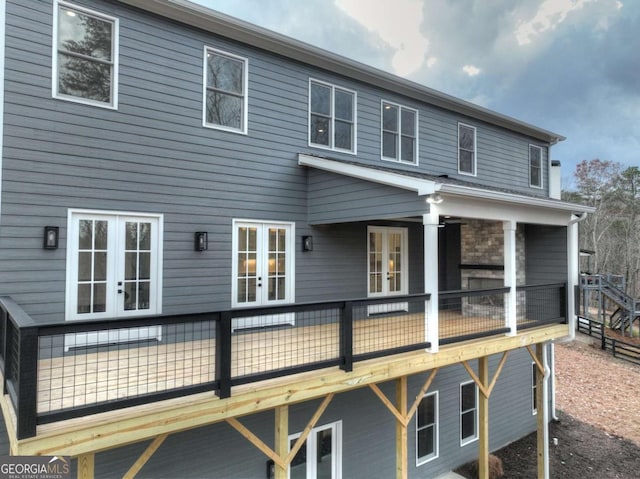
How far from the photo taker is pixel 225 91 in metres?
6.19

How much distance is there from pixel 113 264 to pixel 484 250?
769 centimetres

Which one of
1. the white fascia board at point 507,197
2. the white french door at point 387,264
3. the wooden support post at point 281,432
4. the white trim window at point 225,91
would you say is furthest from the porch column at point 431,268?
the white trim window at point 225,91

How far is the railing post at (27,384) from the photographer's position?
2664 millimetres

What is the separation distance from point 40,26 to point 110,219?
2.47 m

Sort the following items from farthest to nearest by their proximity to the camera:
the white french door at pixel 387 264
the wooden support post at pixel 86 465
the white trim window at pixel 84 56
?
the white french door at pixel 387 264 → the white trim window at pixel 84 56 → the wooden support post at pixel 86 465

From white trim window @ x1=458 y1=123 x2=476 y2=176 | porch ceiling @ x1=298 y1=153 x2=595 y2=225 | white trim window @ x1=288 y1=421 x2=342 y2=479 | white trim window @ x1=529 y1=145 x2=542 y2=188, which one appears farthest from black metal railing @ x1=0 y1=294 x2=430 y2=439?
white trim window @ x1=529 y1=145 x2=542 y2=188

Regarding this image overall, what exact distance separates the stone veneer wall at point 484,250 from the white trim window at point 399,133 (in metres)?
2.22

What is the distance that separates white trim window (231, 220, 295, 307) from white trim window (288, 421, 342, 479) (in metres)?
2.46

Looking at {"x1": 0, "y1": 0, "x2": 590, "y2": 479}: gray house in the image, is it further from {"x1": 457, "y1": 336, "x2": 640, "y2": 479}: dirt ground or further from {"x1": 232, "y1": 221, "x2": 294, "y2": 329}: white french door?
{"x1": 457, "y1": 336, "x2": 640, "y2": 479}: dirt ground

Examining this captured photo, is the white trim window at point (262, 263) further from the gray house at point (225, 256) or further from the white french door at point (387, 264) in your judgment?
the white french door at point (387, 264)

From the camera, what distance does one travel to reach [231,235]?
6.20 metres

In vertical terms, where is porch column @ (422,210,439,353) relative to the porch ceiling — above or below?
below

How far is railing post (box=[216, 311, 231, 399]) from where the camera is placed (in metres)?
3.66

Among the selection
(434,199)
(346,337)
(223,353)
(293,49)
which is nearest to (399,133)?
(293,49)
